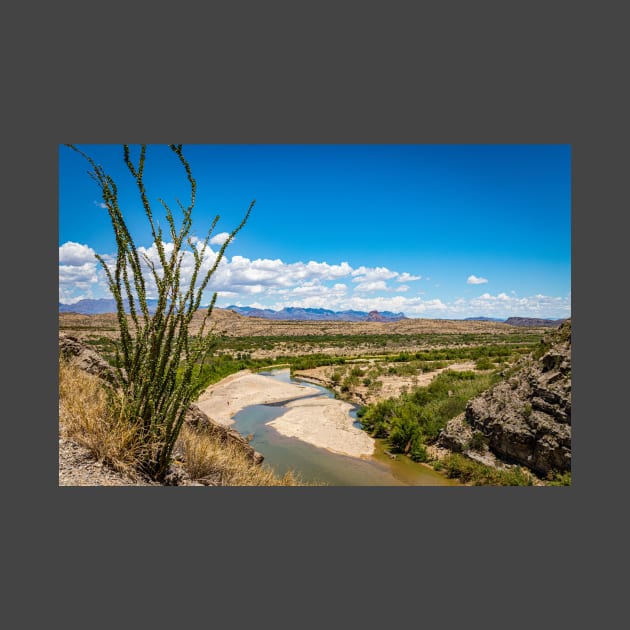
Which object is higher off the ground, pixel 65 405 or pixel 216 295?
pixel 216 295

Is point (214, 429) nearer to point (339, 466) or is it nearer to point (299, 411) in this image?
point (339, 466)

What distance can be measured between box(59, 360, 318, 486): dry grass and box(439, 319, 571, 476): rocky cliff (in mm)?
5282

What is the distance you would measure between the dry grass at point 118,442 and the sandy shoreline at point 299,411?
5.71 m

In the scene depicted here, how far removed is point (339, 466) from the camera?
9289mm

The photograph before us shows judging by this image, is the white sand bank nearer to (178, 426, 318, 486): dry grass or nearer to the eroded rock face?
the eroded rock face

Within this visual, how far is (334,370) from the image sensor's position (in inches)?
963

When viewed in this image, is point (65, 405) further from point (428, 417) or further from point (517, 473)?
point (428, 417)

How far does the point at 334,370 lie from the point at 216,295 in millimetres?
20658

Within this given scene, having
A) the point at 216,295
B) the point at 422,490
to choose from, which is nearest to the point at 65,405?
the point at 216,295

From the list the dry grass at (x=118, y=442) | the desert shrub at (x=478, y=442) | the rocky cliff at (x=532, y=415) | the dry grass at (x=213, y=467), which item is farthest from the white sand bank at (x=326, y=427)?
the dry grass at (x=213, y=467)

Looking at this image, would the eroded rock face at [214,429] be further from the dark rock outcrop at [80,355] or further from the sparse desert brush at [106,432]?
the sparse desert brush at [106,432]

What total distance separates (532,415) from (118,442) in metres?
7.64

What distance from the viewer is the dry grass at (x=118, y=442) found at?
152 inches

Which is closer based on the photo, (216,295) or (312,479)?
(216,295)
